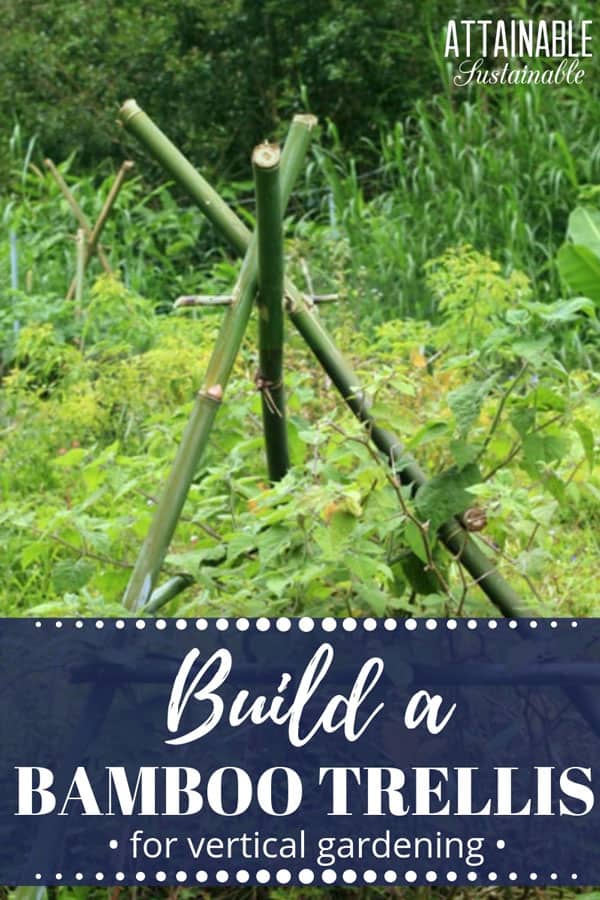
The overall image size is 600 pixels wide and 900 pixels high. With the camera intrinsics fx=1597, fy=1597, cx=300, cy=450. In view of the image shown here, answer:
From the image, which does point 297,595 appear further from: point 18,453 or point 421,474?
point 18,453

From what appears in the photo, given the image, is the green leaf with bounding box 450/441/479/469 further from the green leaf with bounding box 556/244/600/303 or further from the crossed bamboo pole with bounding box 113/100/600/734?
the green leaf with bounding box 556/244/600/303

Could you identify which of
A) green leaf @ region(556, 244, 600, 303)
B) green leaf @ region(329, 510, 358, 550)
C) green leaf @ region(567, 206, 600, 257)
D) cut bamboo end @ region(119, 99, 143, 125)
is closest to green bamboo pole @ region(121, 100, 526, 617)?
cut bamboo end @ region(119, 99, 143, 125)

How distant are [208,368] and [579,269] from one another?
260cm

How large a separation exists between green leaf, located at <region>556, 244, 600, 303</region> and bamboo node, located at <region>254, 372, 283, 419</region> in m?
2.48

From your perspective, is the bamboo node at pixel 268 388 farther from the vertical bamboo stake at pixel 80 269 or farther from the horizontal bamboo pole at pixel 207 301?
the vertical bamboo stake at pixel 80 269

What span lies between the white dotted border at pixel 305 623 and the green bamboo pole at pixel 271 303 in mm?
336

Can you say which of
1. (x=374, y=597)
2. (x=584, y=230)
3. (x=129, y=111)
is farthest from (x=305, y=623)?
(x=584, y=230)

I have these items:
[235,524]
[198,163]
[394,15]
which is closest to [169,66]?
[198,163]

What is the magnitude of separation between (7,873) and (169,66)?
8.01 m

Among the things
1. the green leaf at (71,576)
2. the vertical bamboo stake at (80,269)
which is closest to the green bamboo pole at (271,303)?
the green leaf at (71,576)

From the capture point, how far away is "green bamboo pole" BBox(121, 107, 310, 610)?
2305 mm

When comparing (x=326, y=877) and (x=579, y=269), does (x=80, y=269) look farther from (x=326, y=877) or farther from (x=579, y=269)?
(x=326, y=877)

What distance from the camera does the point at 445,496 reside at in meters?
2.34

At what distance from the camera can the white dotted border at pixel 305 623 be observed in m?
2.19
